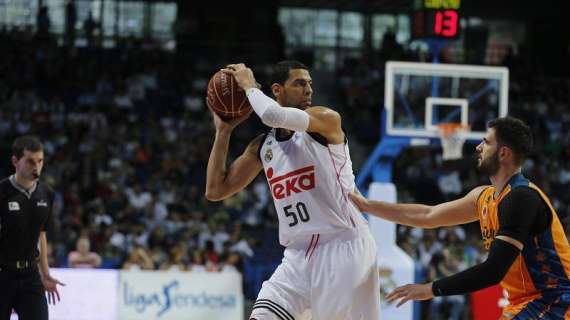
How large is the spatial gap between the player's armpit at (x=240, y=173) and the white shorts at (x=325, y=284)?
23.9 inches

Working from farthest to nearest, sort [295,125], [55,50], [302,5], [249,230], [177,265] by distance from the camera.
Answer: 1. [302,5]
2. [55,50]
3. [249,230]
4. [177,265]
5. [295,125]

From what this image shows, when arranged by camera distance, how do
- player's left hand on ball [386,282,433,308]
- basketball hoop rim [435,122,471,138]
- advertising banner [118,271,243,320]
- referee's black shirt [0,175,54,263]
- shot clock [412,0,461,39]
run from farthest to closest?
1. shot clock [412,0,461,39]
2. basketball hoop rim [435,122,471,138]
3. advertising banner [118,271,243,320]
4. referee's black shirt [0,175,54,263]
5. player's left hand on ball [386,282,433,308]

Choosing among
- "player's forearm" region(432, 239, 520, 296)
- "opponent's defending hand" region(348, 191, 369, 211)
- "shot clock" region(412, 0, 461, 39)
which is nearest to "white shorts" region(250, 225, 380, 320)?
"opponent's defending hand" region(348, 191, 369, 211)

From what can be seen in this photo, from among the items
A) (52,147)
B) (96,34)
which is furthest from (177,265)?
(96,34)

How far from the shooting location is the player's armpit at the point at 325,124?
16.0 ft

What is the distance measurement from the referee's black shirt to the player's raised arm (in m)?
Result: 2.03

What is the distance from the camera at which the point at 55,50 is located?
65.6 feet

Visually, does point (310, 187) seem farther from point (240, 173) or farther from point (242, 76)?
point (242, 76)

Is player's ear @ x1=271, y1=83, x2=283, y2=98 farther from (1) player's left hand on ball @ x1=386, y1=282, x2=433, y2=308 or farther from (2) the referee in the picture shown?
(2) the referee

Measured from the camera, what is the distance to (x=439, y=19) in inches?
488

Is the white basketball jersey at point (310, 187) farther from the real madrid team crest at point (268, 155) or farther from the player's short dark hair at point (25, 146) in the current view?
the player's short dark hair at point (25, 146)

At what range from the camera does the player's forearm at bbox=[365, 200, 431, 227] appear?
16.1ft

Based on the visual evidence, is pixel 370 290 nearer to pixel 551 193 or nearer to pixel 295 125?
pixel 295 125

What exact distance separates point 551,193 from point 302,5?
31.1 feet
